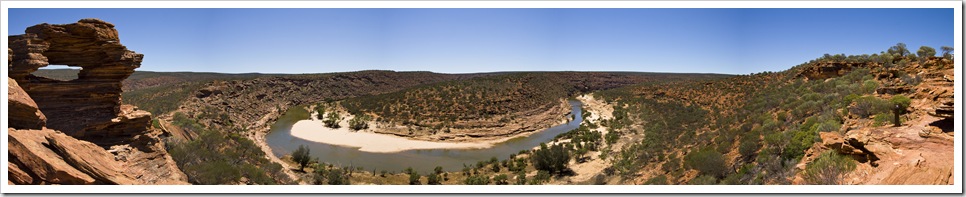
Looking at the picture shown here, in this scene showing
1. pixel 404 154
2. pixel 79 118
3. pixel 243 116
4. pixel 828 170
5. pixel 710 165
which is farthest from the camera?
pixel 243 116

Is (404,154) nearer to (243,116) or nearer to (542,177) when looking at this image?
(542,177)

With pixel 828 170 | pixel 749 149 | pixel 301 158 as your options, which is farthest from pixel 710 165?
pixel 301 158

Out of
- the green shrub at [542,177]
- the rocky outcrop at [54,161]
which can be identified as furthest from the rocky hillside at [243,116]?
the green shrub at [542,177]

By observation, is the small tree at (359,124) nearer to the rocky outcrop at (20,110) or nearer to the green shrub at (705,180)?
the rocky outcrop at (20,110)

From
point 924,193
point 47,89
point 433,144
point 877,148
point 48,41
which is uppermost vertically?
point 48,41

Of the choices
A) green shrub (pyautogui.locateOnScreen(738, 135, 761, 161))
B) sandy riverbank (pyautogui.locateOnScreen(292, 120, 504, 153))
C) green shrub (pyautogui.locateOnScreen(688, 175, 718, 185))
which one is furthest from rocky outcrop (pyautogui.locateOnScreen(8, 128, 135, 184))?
sandy riverbank (pyautogui.locateOnScreen(292, 120, 504, 153))

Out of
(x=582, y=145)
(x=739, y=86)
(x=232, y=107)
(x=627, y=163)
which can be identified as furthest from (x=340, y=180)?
(x=739, y=86)

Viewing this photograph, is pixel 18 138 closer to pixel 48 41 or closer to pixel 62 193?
pixel 62 193

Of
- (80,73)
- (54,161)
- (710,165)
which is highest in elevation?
(80,73)
